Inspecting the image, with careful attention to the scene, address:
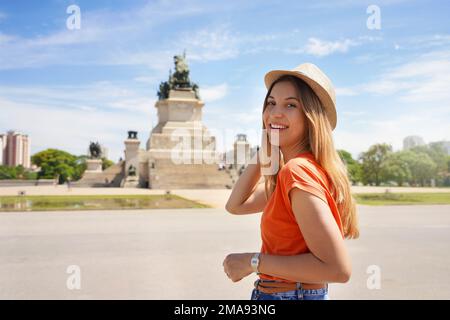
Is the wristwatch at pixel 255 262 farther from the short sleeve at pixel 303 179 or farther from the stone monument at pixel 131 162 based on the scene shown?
the stone monument at pixel 131 162

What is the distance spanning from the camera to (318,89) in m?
1.78

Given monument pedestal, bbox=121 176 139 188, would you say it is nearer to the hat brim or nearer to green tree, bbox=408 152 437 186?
green tree, bbox=408 152 437 186

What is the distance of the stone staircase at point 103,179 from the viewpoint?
1676 inches

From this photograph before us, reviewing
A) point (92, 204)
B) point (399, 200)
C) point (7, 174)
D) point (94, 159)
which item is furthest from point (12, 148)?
point (399, 200)

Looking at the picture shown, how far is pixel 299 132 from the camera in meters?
1.80

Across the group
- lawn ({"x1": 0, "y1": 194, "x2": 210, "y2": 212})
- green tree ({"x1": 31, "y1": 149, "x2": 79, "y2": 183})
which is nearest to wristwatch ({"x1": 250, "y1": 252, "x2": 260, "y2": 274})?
lawn ({"x1": 0, "y1": 194, "x2": 210, "y2": 212})

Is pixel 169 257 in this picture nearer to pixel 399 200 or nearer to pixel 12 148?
pixel 399 200

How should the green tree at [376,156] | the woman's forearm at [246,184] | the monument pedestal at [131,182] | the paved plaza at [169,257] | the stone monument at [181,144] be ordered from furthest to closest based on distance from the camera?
the monument pedestal at [131,182] < the stone monument at [181,144] < the green tree at [376,156] < the paved plaza at [169,257] < the woman's forearm at [246,184]

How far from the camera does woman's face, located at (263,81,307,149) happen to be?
1.79m

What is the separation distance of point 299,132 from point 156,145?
42.1 m

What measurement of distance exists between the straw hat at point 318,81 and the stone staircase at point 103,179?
1645 inches

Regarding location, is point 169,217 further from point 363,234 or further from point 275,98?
point 275,98

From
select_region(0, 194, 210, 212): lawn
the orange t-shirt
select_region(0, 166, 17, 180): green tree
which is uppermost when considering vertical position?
the orange t-shirt

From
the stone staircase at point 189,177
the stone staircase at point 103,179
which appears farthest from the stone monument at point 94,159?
the stone staircase at point 189,177
